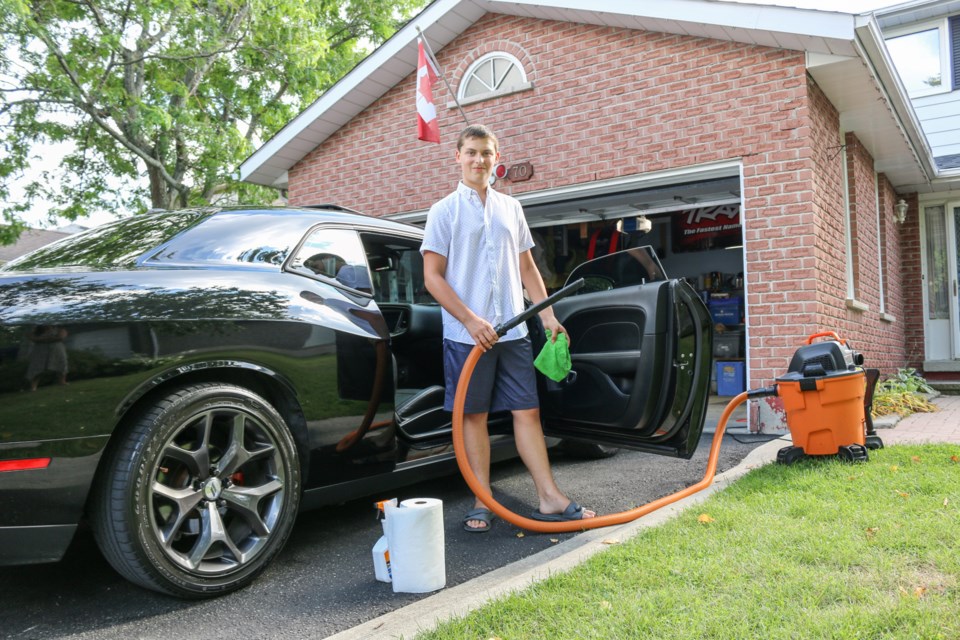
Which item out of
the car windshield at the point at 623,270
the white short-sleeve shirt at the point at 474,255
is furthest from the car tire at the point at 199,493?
the car windshield at the point at 623,270

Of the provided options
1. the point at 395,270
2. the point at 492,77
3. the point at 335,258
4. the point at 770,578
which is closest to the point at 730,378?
the point at 492,77

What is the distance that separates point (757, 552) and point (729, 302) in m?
7.96

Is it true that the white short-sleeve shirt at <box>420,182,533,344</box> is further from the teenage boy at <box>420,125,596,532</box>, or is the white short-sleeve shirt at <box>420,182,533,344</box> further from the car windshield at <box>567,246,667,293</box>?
the car windshield at <box>567,246,667,293</box>

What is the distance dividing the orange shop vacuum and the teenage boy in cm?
149

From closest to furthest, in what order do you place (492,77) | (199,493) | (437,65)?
(199,493)
(437,65)
(492,77)

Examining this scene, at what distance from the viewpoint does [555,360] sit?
135 inches

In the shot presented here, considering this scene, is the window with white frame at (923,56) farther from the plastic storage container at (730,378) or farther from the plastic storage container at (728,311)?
the plastic storage container at (730,378)

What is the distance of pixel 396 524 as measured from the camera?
260cm

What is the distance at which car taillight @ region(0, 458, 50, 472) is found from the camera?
215 centimetres

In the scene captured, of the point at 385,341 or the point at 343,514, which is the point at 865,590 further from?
the point at 343,514

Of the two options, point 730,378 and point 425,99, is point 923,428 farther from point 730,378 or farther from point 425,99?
point 425,99

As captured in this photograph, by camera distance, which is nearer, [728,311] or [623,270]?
[623,270]

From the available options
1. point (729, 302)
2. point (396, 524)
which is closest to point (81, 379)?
point (396, 524)

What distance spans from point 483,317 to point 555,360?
0.39 m
